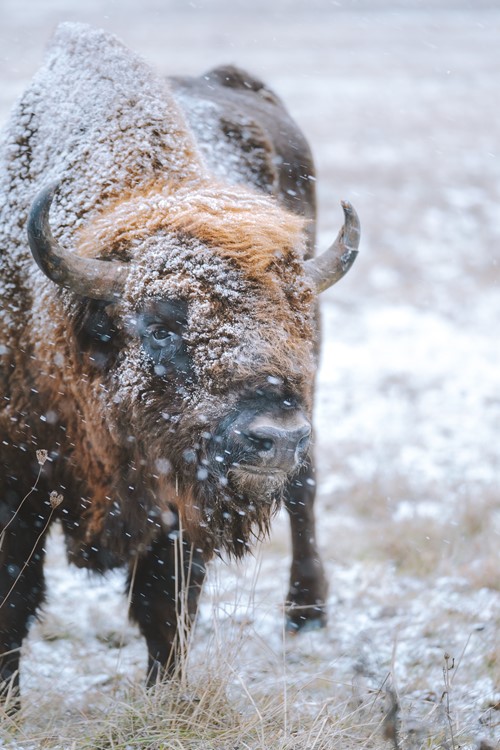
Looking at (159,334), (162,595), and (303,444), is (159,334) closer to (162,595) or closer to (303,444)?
(303,444)

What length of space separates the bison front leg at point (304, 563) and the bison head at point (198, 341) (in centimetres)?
166

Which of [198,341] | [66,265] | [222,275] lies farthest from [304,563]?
[66,265]

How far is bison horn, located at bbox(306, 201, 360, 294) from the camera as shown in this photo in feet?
11.1

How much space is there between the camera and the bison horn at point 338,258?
3383 mm

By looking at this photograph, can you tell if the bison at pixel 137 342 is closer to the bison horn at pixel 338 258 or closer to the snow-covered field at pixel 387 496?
the bison horn at pixel 338 258

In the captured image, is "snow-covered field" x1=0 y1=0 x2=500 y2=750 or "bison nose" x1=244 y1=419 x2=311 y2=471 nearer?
"bison nose" x1=244 y1=419 x2=311 y2=471

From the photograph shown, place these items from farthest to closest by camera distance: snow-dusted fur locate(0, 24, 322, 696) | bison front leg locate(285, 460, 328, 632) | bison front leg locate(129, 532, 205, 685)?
bison front leg locate(285, 460, 328, 632) < bison front leg locate(129, 532, 205, 685) < snow-dusted fur locate(0, 24, 322, 696)

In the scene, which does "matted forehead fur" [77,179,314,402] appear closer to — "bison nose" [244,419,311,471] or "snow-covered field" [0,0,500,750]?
"bison nose" [244,419,311,471]

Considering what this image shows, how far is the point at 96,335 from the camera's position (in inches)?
127

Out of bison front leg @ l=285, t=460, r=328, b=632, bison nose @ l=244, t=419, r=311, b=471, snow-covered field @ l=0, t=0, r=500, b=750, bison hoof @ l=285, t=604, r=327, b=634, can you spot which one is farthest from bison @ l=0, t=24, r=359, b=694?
bison front leg @ l=285, t=460, r=328, b=632

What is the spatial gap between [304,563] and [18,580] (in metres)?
1.96

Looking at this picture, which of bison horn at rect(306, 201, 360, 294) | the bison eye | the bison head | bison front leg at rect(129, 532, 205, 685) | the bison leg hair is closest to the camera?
the bison head

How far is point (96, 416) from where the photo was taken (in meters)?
3.31

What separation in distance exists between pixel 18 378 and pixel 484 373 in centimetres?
685
